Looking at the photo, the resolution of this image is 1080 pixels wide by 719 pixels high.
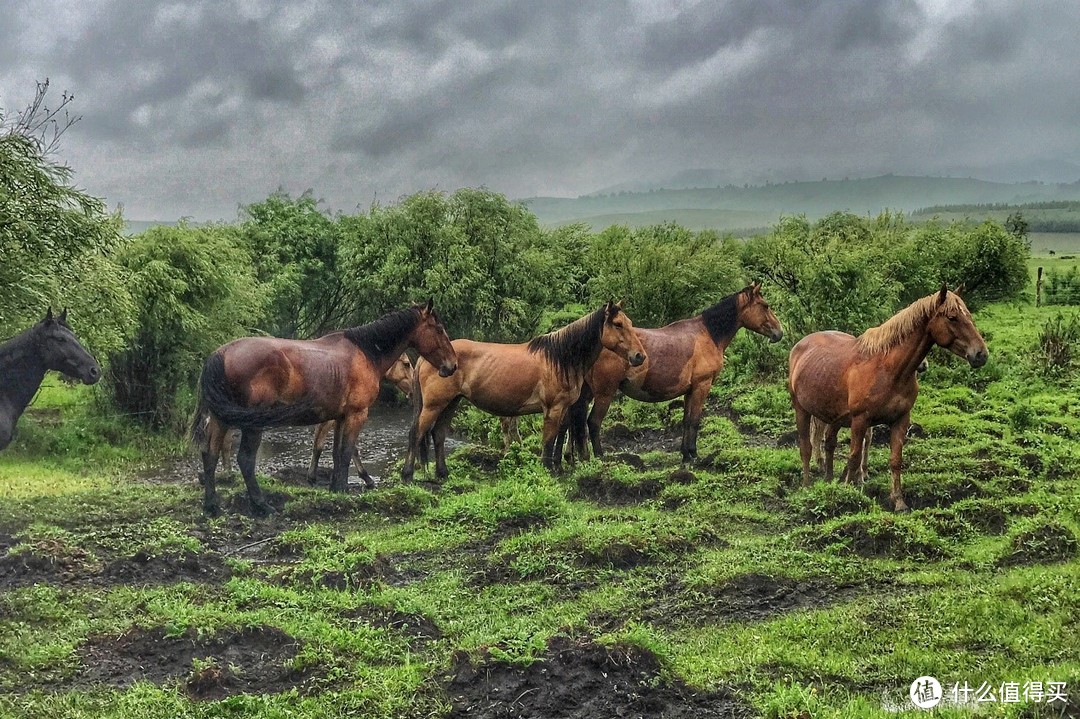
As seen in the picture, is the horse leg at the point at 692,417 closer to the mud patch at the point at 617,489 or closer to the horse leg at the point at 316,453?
the mud patch at the point at 617,489

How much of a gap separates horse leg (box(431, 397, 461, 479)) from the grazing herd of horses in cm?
3

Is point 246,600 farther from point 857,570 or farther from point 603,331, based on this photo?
point 603,331

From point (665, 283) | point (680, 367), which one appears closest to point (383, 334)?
point (680, 367)

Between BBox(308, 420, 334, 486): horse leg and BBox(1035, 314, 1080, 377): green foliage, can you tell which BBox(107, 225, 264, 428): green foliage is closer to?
BBox(308, 420, 334, 486): horse leg

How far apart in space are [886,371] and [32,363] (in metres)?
11.1

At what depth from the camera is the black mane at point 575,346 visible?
45.9 ft

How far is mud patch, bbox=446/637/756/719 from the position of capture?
18.9 ft

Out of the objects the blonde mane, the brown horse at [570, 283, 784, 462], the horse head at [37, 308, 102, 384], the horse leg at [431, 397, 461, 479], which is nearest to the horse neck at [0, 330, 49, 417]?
the horse head at [37, 308, 102, 384]

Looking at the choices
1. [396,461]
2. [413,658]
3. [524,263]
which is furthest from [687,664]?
[524,263]

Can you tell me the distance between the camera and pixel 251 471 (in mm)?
11359

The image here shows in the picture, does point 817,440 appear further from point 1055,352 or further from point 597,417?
point 1055,352

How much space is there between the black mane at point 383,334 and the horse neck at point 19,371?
4.26 metres

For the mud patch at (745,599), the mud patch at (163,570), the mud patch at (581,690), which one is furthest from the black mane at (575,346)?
the mud patch at (581,690)

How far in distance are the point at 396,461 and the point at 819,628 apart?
457 inches
